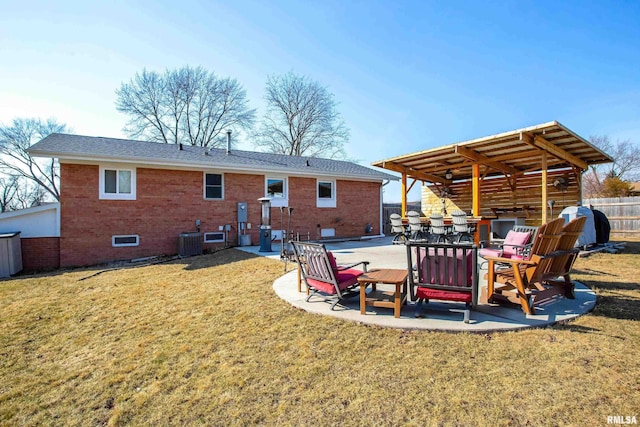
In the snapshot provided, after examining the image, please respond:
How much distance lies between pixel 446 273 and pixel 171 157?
410 inches

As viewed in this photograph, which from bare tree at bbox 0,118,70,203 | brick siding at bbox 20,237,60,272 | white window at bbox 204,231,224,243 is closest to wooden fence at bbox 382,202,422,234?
white window at bbox 204,231,224,243

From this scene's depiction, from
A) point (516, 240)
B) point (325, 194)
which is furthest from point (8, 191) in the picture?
point (516, 240)

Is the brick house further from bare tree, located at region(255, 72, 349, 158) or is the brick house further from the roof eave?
bare tree, located at region(255, 72, 349, 158)

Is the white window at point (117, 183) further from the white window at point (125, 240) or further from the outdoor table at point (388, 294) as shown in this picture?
the outdoor table at point (388, 294)

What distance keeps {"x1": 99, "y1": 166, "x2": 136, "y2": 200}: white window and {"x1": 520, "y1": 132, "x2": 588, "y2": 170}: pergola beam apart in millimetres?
12042

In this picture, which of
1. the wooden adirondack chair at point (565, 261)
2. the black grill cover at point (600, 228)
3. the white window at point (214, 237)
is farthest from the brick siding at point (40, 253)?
the black grill cover at point (600, 228)

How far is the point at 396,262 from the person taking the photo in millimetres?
7719

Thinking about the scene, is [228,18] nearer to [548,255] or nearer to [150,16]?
[150,16]

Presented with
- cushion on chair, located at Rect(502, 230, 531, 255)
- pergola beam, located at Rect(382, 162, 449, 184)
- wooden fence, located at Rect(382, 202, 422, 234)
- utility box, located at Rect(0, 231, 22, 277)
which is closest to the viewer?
cushion on chair, located at Rect(502, 230, 531, 255)

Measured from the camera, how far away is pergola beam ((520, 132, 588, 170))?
8.29 m

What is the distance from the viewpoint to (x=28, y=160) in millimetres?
24141

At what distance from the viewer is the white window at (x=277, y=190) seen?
13.2 meters

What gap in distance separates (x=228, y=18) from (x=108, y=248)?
835cm

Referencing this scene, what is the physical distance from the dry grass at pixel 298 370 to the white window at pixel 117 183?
6.65m
